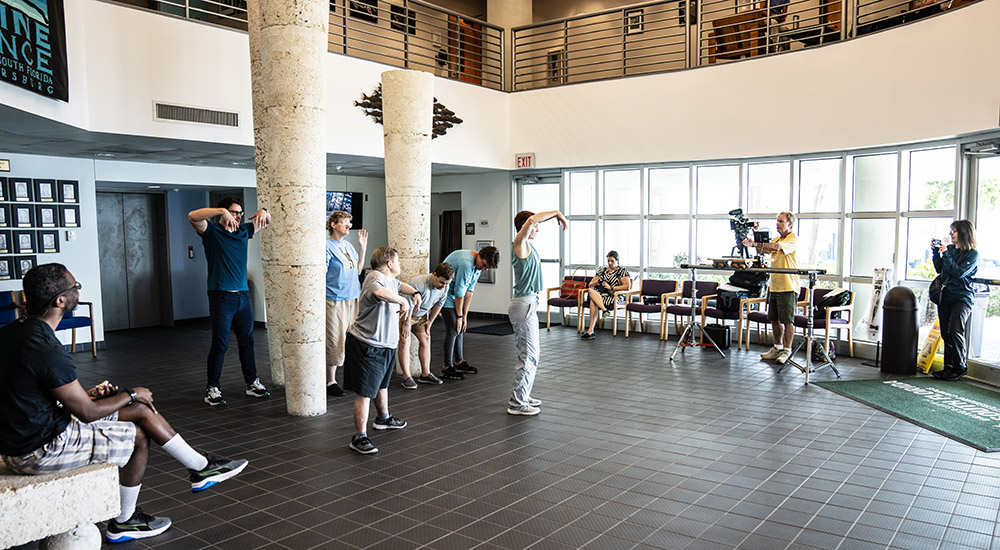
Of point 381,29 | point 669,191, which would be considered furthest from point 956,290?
point 381,29

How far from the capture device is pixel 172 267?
11.6 meters

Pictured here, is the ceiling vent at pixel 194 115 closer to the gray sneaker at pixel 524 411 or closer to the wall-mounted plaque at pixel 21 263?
the wall-mounted plaque at pixel 21 263

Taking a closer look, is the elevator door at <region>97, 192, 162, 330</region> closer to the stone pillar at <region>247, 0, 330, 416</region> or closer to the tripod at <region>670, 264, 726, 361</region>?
the stone pillar at <region>247, 0, 330, 416</region>

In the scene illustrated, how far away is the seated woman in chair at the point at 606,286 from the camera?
33.4 feet

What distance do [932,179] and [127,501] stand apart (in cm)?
842

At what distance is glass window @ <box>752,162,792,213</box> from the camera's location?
375 inches

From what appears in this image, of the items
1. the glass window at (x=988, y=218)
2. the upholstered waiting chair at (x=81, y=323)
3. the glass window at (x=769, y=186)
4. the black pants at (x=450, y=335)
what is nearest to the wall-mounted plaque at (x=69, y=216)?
the upholstered waiting chair at (x=81, y=323)

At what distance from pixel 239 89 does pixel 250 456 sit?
431 centimetres

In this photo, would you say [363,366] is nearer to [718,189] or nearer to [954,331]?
[954,331]

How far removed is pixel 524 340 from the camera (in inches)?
226

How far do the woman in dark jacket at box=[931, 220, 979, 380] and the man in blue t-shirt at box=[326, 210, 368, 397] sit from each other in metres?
5.80

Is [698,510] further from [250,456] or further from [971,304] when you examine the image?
[971,304]

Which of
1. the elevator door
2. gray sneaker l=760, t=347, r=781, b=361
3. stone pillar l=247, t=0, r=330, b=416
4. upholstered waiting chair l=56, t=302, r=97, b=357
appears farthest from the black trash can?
the elevator door

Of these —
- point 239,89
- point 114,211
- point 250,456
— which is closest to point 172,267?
point 114,211
